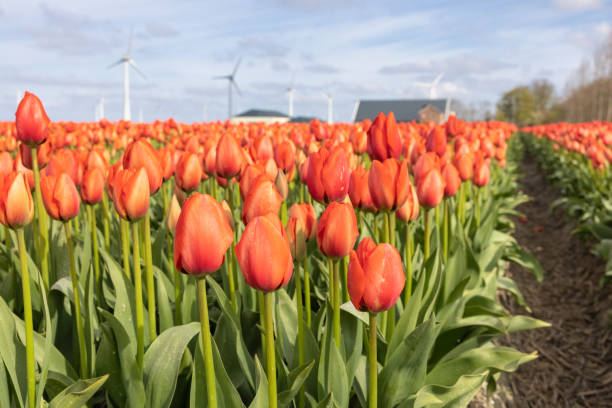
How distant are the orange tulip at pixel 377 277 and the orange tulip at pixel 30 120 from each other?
5.19 feet

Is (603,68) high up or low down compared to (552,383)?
up

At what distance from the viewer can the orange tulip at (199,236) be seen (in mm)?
1232

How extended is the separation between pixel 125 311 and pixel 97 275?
1.68 feet

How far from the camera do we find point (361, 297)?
53.9 inches

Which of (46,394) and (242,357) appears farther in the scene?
(46,394)

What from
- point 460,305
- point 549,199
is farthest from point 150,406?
point 549,199

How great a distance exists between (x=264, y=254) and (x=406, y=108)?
7666cm

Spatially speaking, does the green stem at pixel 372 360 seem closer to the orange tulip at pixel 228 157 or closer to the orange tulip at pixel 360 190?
the orange tulip at pixel 360 190

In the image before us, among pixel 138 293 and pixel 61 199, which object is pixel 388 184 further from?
pixel 61 199

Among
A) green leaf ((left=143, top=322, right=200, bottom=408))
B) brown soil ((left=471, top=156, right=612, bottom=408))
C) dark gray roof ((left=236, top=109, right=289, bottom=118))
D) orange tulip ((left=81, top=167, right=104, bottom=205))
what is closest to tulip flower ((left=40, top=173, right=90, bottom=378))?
orange tulip ((left=81, top=167, right=104, bottom=205))

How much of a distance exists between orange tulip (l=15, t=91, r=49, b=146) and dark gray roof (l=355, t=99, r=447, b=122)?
68099mm

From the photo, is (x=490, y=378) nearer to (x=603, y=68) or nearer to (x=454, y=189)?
(x=454, y=189)

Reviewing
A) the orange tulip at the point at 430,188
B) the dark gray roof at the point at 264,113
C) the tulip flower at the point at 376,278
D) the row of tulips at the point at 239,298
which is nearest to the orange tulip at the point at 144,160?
the row of tulips at the point at 239,298

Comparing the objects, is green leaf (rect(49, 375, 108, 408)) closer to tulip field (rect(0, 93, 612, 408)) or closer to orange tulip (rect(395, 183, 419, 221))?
tulip field (rect(0, 93, 612, 408))
